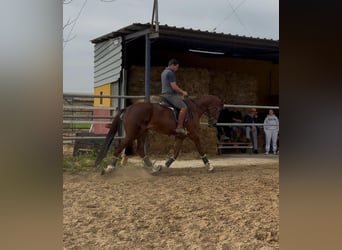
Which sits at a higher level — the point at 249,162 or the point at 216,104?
the point at 216,104

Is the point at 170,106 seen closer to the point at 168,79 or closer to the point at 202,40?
the point at 168,79

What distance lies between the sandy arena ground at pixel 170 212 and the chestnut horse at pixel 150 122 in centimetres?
36

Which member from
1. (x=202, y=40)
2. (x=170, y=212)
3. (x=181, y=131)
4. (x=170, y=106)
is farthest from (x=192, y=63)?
(x=170, y=212)

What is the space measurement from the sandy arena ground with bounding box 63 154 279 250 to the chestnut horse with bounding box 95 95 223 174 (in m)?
0.36

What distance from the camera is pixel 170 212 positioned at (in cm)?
284

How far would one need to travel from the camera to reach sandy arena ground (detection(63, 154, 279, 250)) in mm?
2234

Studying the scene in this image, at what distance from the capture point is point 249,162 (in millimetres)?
6461

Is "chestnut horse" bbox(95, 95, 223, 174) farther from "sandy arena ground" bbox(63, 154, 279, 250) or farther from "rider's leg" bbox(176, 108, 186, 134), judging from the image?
"sandy arena ground" bbox(63, 154, 279, 250)

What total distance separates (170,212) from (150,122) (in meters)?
2.42

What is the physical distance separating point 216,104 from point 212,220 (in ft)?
10.3
